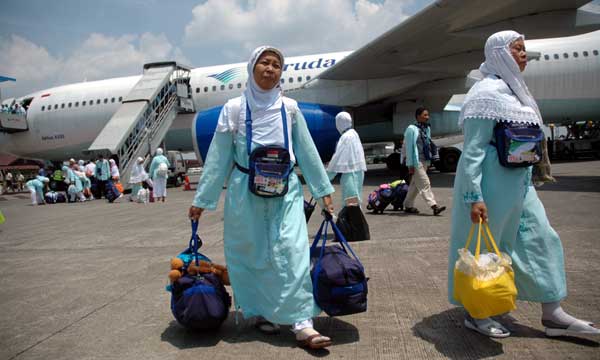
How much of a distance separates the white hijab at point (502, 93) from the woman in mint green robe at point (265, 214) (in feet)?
3.28

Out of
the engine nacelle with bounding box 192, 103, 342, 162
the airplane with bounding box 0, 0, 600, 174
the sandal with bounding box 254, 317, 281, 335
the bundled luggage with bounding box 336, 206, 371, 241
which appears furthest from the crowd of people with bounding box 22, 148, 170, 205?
the sandal with bounding box 254, 317, 281, 335

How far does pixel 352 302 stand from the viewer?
2.42 metres

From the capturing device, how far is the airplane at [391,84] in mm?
9656

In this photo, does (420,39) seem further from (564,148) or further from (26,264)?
(564,148)

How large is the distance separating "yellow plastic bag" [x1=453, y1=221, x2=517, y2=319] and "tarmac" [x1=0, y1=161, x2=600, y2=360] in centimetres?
27

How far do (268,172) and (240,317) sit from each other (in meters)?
1.17

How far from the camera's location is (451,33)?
10367 mm

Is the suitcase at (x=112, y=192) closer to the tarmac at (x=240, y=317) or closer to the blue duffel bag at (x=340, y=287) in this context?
the tarmac at (x=240, y=317)

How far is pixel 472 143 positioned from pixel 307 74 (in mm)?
12247

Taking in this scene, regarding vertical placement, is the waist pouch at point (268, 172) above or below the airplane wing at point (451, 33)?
below

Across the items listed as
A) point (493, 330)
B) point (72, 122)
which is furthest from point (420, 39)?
point (72, 122)

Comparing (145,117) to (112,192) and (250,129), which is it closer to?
(112,192)

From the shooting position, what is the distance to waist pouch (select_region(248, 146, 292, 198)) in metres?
2.53

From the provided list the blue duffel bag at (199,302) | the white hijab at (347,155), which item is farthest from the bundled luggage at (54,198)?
the blue duffel bag at (199,302)
